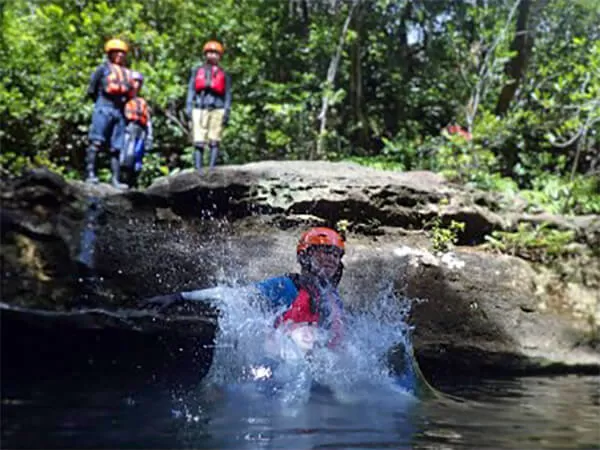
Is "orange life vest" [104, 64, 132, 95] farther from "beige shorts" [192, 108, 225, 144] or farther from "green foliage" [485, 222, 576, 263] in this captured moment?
"green foliage" [485, 222, 576, 263]

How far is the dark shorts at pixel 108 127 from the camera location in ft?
24.5

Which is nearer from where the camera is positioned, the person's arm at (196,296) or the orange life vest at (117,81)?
the person's arm at (196,296)

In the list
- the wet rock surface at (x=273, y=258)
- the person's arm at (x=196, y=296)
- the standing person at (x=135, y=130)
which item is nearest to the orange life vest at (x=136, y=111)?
the standing person at (x=135, y=130)

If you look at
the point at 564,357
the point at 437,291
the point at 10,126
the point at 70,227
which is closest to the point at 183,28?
the point at 10,126

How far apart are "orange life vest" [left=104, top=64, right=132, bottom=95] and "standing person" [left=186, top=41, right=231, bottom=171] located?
85cm

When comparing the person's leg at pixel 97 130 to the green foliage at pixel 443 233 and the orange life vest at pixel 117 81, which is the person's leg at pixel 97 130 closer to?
the orange life vest at pixel 117 81

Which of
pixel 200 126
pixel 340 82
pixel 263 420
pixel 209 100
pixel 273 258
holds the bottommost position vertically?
pixel 263 420

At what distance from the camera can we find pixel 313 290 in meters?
4.34

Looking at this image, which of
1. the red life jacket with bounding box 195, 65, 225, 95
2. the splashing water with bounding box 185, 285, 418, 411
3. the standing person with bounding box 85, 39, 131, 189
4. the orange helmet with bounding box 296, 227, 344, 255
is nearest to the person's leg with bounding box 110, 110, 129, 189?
the standing person with bounding box 85, 39, 131, 189

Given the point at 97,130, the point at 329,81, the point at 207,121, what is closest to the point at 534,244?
the point at 207,121

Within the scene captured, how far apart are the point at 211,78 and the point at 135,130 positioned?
42.1 inches

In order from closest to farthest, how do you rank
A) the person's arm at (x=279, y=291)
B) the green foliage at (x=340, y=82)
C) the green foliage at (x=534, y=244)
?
1. the person's arm at (x=279, y=291)
2. the green foliage at (x=534, y=244)
3. the green foliage at (x=340, y=82)

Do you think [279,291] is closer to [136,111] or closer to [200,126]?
[136,111]

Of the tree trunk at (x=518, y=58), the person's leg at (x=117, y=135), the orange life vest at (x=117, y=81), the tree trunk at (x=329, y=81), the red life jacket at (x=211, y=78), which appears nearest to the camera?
the orange life vest at (x=117, y=81)
